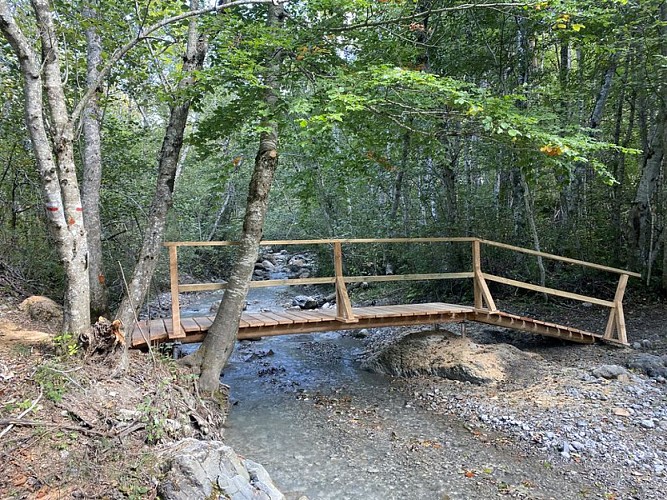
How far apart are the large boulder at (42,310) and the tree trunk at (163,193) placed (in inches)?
85.4

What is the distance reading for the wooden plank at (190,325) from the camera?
599 cm

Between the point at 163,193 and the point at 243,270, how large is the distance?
5.08ft

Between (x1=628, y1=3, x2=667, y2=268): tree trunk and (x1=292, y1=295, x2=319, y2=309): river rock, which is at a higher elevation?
(x1=628, y1=3, x2=667, y2=268): tree trunk

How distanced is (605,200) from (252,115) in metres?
8.81

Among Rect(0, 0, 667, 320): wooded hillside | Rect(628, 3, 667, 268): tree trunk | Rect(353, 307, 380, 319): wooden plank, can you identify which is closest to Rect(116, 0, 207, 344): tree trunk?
Rect(0, 0, 667, 320): wooded hillside

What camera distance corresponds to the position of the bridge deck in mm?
6055

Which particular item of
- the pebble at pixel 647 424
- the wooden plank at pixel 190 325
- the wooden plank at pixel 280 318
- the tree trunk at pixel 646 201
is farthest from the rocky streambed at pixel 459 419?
the tree trunk at pixel 646 201

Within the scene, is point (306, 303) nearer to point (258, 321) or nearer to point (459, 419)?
point (258, 321)

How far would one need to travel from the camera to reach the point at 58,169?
458 centimetres

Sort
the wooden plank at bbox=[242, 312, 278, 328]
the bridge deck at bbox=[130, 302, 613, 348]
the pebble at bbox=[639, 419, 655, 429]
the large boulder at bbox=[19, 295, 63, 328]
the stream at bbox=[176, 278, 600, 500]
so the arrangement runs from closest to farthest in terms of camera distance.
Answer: the stream at bbox=[176, 278, 600, 500] < the pebble at bbox=[639, 419, 655, 429] < the bridge deck at bbox=[130, 302, 613, 348] < the wooden plank at bbox=[242, 312, 278, 328] < the large boulder at bbox=[19, 295, 63, 328]

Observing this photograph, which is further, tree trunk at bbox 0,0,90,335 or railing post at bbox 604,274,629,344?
railing post at bbox 604,274,629,344

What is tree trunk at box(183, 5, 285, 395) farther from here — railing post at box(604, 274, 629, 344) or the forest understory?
railing post at box(604, 274, 629, 344)

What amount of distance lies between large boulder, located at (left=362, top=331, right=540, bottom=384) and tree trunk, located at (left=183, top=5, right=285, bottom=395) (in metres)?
3.03

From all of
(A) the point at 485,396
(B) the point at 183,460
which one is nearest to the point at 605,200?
(A) the point at 485,396
